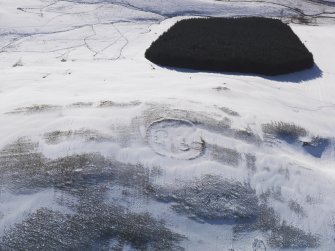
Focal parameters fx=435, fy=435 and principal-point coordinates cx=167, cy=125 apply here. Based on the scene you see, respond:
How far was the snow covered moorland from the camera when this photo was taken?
7109 millimetres

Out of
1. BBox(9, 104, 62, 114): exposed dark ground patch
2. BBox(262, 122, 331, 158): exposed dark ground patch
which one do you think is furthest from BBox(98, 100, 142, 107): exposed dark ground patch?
BBox(262, 122, 331, 158): exposed dark ground patch

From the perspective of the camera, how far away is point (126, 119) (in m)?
8.98

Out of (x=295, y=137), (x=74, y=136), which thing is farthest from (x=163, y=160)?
(x=295, y=137)

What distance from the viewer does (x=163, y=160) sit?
812 centimetres

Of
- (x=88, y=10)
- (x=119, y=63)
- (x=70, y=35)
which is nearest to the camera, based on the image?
(x=119, y=63)

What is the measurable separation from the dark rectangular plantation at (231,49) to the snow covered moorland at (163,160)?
577 mm

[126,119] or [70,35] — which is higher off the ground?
[126,119]

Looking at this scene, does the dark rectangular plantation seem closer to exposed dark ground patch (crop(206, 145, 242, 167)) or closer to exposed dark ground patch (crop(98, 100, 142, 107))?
exposed dark ground patch (crop(98, 100, 142, 107))

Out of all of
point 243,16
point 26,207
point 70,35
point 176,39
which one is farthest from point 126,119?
point 243,16

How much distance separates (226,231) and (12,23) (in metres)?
12.0

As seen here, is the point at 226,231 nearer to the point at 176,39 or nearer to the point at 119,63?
the point at 119,63

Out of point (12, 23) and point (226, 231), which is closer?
point (226, 231)

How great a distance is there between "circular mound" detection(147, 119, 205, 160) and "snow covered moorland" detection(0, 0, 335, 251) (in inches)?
1.0

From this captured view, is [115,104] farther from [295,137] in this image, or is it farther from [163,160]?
[295,137]
